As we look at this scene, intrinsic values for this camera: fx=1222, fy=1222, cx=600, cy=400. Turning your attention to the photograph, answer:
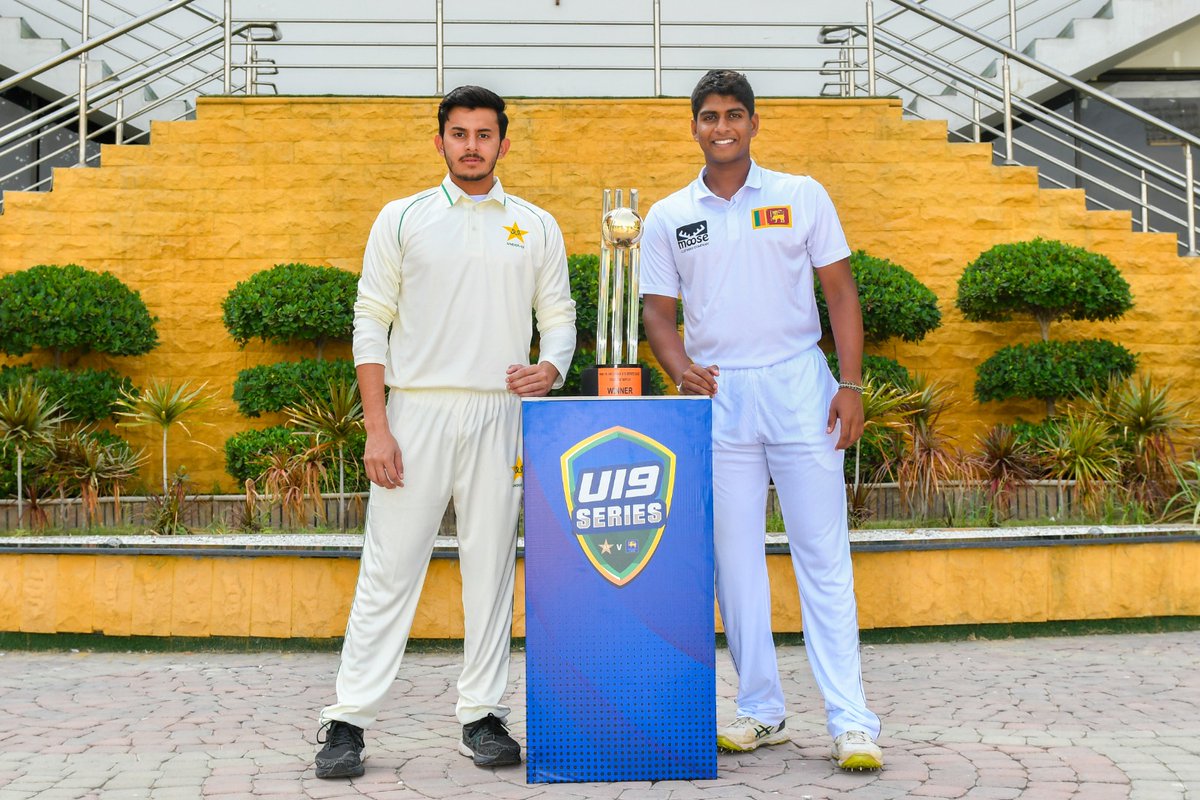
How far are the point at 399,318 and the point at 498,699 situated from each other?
123 centimetres

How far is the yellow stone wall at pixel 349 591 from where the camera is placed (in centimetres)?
575

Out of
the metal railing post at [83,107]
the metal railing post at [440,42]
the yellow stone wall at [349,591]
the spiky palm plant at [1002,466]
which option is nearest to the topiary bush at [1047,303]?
the spiky palm plant at [1002,466]

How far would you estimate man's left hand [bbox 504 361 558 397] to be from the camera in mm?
3635

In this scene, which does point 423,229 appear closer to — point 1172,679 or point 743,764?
point 743,764

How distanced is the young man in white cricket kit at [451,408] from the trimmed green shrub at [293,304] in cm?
479

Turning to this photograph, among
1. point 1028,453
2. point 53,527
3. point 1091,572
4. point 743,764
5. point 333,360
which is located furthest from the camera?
point 333,360

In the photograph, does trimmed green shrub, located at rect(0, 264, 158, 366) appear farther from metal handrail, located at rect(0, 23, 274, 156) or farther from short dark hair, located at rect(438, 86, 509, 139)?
short dark hair, located at rect(438, 86, 509, 139)

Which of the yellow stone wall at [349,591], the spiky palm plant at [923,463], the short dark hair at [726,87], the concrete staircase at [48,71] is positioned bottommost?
the yellow stone wall at [349,591]

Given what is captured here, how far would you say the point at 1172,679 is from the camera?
500 cm

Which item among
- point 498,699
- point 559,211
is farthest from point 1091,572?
point 559,211

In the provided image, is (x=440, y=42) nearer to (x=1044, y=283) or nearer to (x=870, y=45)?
(x=870, y=45)

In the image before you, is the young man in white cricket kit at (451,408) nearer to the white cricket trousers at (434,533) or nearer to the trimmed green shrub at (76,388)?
the white cricket trousers at (434,533)

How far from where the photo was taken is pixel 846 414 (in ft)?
12.5

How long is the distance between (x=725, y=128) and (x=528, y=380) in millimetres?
1036
